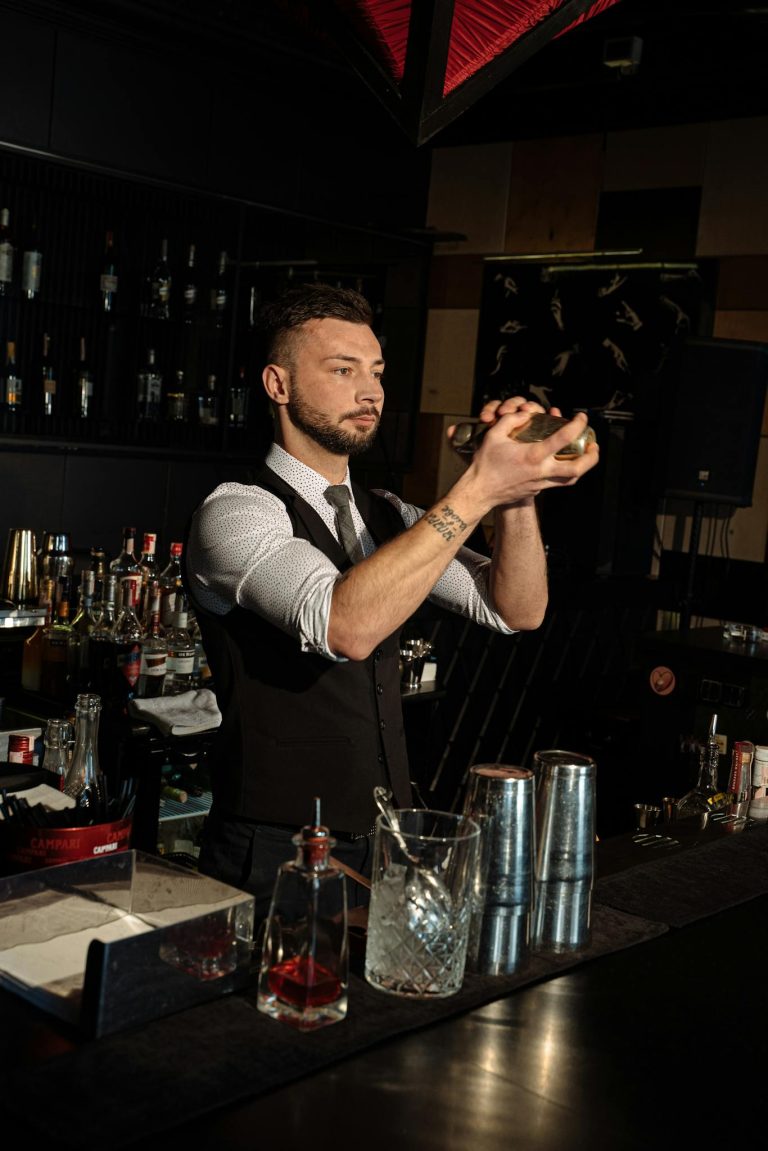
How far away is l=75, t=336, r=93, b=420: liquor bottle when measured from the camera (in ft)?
17.4

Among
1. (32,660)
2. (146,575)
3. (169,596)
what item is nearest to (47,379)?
(146,575)

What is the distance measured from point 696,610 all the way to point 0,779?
4.72 meters

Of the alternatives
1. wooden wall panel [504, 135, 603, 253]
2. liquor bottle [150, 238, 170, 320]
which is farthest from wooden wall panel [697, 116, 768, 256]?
liquor bottle [150, 238, 170, 320]

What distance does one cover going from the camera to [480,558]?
2.24 meters

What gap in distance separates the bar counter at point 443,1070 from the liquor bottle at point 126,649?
2.13 meters

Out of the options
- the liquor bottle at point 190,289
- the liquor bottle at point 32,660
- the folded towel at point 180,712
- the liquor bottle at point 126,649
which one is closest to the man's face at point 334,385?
the folded towel at point 180,712

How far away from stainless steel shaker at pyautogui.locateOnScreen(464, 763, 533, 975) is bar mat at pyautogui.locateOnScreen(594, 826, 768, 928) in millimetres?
321

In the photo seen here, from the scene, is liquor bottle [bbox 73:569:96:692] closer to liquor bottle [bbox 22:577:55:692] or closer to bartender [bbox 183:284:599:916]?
liquor bottle [bbox 22:577:55:692]

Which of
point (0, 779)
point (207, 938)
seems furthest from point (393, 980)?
point (0, 779)

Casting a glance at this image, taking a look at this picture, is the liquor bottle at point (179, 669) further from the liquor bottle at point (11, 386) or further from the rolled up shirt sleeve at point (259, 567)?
the liquor bottle at point (11, 386)

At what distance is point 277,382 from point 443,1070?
1225 mm

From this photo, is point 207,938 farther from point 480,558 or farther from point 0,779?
point 480,558

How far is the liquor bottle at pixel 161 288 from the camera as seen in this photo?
18.0 feet

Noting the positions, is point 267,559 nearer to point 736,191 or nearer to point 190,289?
point 190,289
